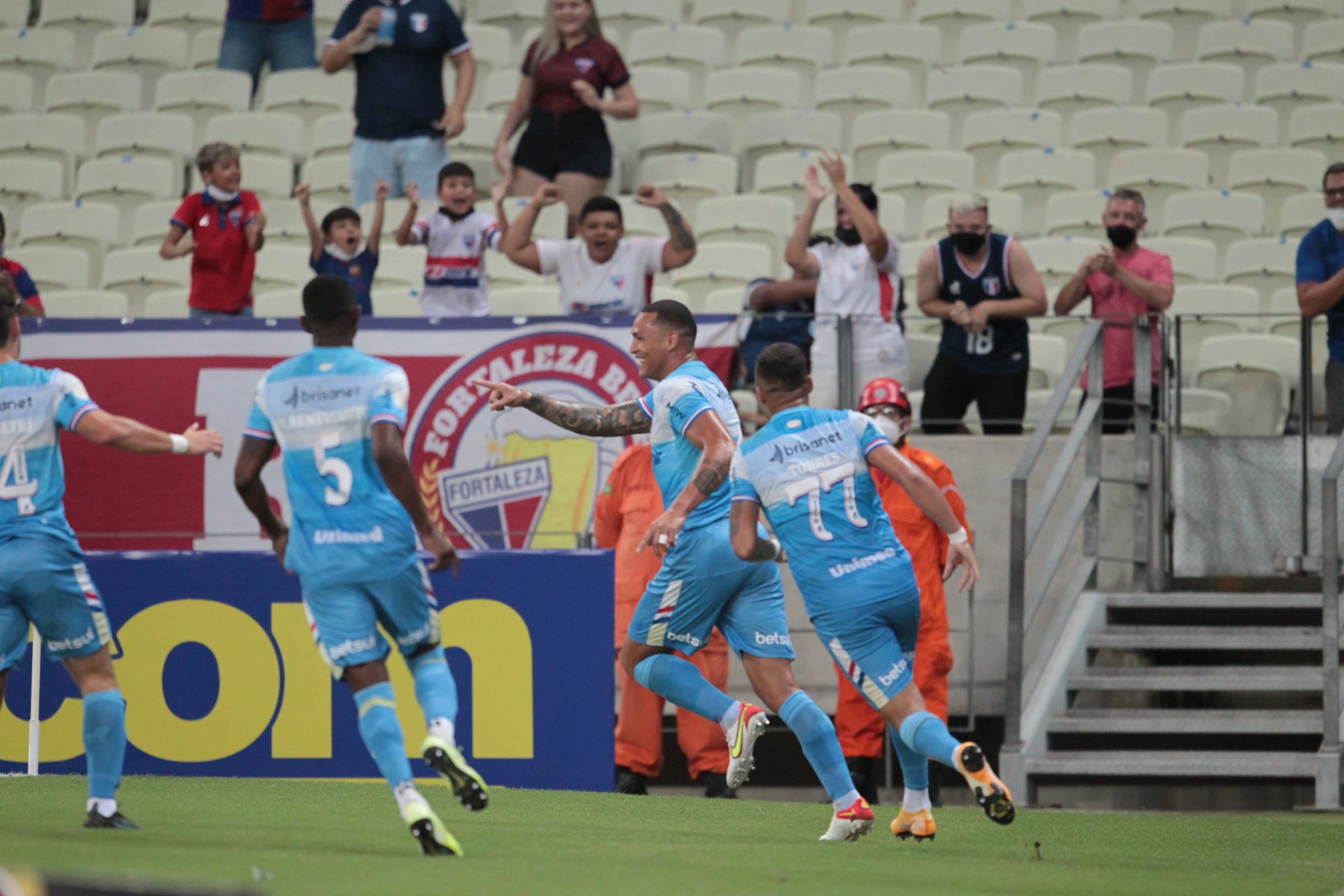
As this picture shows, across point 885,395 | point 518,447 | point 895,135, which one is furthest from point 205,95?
point 885,395

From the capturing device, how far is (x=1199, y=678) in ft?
33.4

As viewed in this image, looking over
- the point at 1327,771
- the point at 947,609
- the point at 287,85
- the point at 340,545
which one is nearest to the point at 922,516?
the point at 947,609

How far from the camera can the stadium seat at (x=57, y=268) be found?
44.7 feet

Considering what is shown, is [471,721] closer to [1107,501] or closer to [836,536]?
[836,536]

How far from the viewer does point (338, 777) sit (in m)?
9.56

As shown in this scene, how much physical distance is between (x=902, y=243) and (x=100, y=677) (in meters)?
8.03

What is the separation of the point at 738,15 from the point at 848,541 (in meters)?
10.4

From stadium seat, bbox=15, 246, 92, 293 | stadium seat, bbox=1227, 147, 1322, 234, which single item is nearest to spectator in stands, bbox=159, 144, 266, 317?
stadium seat, bbox=15, 246, 92, 293

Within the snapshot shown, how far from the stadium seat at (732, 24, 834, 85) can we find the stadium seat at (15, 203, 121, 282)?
17.8 ft

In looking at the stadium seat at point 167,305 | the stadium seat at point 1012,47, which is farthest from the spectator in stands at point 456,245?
the stadium seat at point 1012,47

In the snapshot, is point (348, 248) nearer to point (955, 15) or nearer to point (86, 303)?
point (86, 303)

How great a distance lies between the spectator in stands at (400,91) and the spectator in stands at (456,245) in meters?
1.65

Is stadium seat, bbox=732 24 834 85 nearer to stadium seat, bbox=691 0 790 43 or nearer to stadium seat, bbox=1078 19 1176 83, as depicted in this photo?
stadium seat, bbox=691 0 790 43

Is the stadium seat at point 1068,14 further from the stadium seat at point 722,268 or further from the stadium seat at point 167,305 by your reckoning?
the stadium seat at point 167,305
